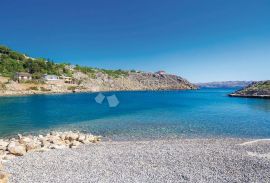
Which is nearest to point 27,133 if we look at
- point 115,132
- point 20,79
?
point 115,132

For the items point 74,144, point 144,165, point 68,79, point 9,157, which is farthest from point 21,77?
point 144,165

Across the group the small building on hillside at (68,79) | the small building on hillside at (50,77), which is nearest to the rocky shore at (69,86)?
the small building on hillside at (68,79)

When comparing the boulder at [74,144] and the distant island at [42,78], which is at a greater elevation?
the distant island at [42,78]

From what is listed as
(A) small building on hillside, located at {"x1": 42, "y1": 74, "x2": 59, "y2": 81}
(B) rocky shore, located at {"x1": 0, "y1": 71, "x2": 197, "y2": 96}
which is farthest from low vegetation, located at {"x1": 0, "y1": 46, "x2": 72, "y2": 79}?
(B) rocky shore, located at {"x1": 0, "y1": 71, "x2": 197, "y2": 96}

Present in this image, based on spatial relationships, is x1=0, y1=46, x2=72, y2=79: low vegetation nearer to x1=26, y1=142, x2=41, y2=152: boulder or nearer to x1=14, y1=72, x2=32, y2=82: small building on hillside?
x1=14, y1=72, x2=32, y2=82: small building on hillside

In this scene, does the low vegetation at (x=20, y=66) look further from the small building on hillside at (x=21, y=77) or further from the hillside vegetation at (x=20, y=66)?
the small building on hillside at (x=21, y=77)

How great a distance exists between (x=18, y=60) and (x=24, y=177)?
155m

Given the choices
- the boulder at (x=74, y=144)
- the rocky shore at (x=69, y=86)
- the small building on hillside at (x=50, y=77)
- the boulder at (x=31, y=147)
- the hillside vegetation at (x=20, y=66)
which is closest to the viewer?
the boulder at (x=31, y=147)

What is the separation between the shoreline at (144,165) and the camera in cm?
1117

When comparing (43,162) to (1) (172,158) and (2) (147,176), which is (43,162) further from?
(1) (172,158)

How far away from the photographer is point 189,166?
504 inches

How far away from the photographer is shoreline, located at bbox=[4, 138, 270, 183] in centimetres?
1117

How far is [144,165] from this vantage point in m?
13.0

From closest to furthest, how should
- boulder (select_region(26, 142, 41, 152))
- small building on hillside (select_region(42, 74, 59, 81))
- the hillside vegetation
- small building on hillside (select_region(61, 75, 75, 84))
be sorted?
boulder (select_region(26, 142, 41, 152)) → the hillside vegetation → small building on hillside (select_region(42, 74, 59, 81)) → small building on hillside (select_region(61, 75, 75, 84))
